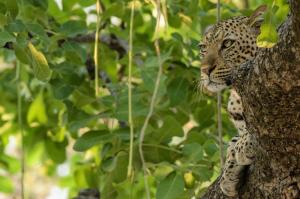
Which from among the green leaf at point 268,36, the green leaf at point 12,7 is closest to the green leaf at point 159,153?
the green leaf at point 12,7

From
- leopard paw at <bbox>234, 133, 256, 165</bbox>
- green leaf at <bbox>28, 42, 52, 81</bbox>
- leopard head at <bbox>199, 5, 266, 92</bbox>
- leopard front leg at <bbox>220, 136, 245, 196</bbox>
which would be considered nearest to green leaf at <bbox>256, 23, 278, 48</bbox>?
leopard paw at <bbox>234, 133, 256, 165</bbox>

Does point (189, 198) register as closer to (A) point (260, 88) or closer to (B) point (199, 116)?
(B) point (199, 116)

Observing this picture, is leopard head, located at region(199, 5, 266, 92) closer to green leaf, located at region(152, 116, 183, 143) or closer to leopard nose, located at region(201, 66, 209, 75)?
leopard nose, located at region(201, 66, 209, 75)

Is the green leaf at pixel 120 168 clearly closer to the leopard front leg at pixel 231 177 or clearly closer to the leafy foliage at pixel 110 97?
the leafy foliage at pixel 110 97

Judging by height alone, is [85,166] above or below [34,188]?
above

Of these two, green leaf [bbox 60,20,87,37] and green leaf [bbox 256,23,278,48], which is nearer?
green leaf [bbox 256,23,278,48]

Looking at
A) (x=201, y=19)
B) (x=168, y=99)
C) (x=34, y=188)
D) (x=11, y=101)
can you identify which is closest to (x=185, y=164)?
(x=168, y=99)

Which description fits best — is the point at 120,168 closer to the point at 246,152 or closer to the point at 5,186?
the point at 246,152

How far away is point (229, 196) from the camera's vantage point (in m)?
3.87

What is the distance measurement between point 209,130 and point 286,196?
2.21 meters

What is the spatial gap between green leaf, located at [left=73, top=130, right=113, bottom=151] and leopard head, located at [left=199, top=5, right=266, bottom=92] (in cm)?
70

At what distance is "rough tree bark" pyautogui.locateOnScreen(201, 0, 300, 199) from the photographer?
3.03 m

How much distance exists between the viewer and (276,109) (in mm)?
3242

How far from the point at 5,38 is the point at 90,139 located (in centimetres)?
103
